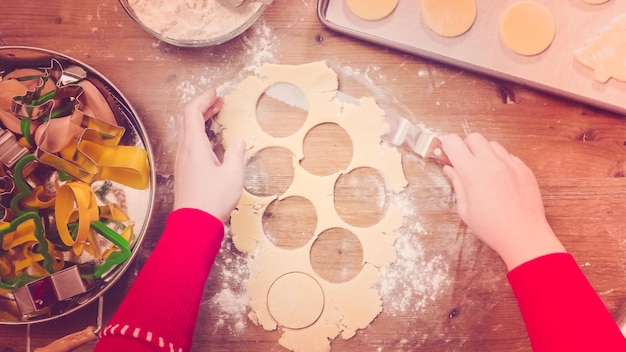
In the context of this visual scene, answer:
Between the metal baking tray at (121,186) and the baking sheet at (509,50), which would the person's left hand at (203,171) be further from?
the baking sheet at (509,50)

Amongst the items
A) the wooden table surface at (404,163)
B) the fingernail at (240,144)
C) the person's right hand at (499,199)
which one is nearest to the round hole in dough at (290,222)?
the wooden table surface at (404,163)

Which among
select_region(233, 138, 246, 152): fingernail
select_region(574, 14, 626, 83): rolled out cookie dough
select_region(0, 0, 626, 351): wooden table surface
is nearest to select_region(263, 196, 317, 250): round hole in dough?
select_region(0, 0, 626, 351): wooden table surface

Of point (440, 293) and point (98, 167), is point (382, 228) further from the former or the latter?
point (98, 167)

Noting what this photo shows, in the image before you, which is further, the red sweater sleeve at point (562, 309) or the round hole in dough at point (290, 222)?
the round hole in dough at point (290, 222)

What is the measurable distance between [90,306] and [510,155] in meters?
0.70

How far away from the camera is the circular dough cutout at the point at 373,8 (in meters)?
0.83

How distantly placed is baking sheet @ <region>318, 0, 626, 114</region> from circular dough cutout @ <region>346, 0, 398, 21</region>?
1cm

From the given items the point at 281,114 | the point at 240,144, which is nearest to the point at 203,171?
the point at 240,144

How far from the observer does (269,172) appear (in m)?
0.85

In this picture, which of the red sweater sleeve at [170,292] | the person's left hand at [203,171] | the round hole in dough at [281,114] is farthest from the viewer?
the round hole in dough at [281,114]

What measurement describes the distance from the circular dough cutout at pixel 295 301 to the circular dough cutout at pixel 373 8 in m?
0.43

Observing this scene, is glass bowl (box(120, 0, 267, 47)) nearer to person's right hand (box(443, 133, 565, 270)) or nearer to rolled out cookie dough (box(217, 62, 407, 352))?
rolled out cookie dough (box(217, 62, 407, 352))

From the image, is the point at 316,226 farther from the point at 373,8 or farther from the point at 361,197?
the point at 373,8

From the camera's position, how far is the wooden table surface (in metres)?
0.81
